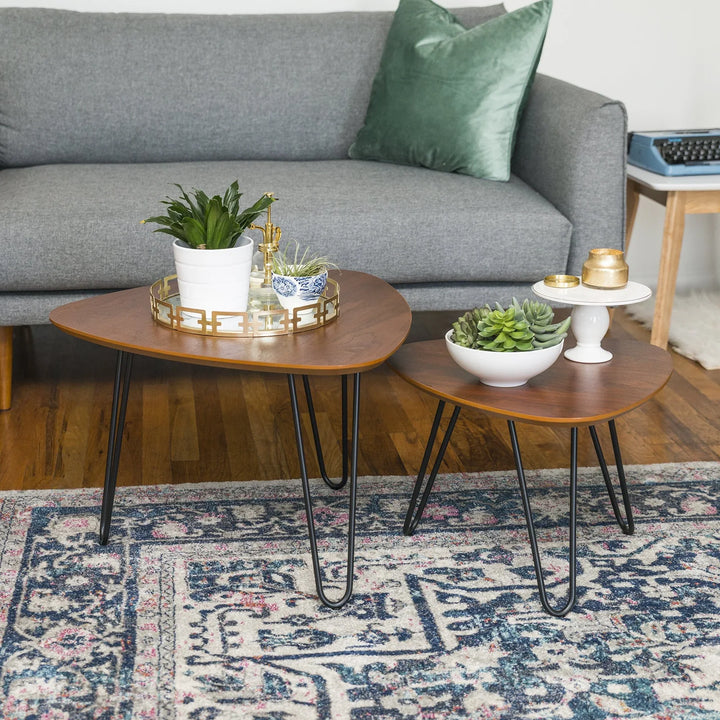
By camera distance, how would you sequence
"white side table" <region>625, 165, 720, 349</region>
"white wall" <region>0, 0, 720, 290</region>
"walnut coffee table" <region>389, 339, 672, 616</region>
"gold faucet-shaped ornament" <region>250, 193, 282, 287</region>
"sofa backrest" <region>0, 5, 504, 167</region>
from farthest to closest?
1. "white wall" <region>0, 0, 720, 290</region>
2. "sofa backrest" <region>0, 5, 504, 167</region>
3. "white side table" <region>625, 165, 720, 349</region>
4. "gold faucet-shaped ornament" <region>250, 193, 282, 287</region>
5. "walnut coffee table" <region>389, 339, 672, 616</region>

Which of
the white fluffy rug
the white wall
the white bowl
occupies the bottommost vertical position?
the white fluffy rug

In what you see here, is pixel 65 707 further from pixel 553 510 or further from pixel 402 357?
pixel 553 510

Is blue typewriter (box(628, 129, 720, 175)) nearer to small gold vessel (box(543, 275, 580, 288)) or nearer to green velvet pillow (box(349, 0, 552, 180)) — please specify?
green velvet pillow (box(349, 0, 552, 180))

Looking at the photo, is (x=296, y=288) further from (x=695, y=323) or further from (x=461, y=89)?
(x=695, y=323)

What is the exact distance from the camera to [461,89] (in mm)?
2518

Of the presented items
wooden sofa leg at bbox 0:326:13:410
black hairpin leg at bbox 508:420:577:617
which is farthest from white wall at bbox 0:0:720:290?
black hairpin leg at bbox 508:420:577:617

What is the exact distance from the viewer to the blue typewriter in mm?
2529

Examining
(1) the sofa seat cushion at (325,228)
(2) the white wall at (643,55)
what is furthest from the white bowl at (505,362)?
(2) the white wall at (643,55)

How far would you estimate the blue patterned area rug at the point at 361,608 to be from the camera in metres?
1.28

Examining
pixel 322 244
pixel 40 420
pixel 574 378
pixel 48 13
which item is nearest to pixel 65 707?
pixel 574 378

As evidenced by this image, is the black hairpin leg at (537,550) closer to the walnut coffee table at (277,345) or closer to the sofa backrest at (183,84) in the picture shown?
the walnut coffee table at (277,345)

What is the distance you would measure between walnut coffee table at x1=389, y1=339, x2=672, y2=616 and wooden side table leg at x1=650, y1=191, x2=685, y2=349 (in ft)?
2.83

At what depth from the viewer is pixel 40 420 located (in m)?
2.21

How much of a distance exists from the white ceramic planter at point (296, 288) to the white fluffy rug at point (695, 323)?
1.42 meters
